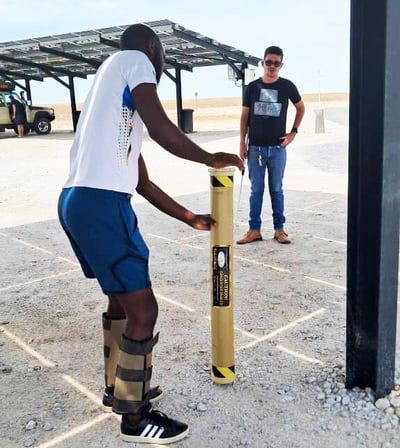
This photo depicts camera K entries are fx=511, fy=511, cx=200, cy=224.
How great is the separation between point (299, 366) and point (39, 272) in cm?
281

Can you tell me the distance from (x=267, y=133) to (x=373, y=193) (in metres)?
3.12

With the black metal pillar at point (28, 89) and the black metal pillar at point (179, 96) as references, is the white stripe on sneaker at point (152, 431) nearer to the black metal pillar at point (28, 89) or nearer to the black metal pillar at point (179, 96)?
the black metal pillar at point (179, 96)

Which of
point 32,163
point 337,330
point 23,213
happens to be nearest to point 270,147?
point 337,330

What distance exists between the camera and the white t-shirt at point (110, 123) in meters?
1.99

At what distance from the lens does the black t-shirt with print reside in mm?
5289

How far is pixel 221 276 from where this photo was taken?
259 cm

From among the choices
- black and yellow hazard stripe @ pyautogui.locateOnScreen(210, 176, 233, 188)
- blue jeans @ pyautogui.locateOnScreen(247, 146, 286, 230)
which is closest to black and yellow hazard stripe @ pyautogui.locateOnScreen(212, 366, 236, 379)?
black and yellow hazard stripe @ pyautogui.locateOnScreen(210, 176, 233, 188)

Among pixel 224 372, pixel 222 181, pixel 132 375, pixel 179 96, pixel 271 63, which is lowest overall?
pixel 224 372

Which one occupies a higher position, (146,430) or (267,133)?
(267,133)

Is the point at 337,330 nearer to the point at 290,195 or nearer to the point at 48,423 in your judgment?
the point at 48,423

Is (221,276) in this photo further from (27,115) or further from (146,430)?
(27,115)

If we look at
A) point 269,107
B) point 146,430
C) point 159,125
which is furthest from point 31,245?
point 159,125

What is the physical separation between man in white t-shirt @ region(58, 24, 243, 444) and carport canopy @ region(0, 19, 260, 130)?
13.3 meters

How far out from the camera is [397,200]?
2348 millimetres
